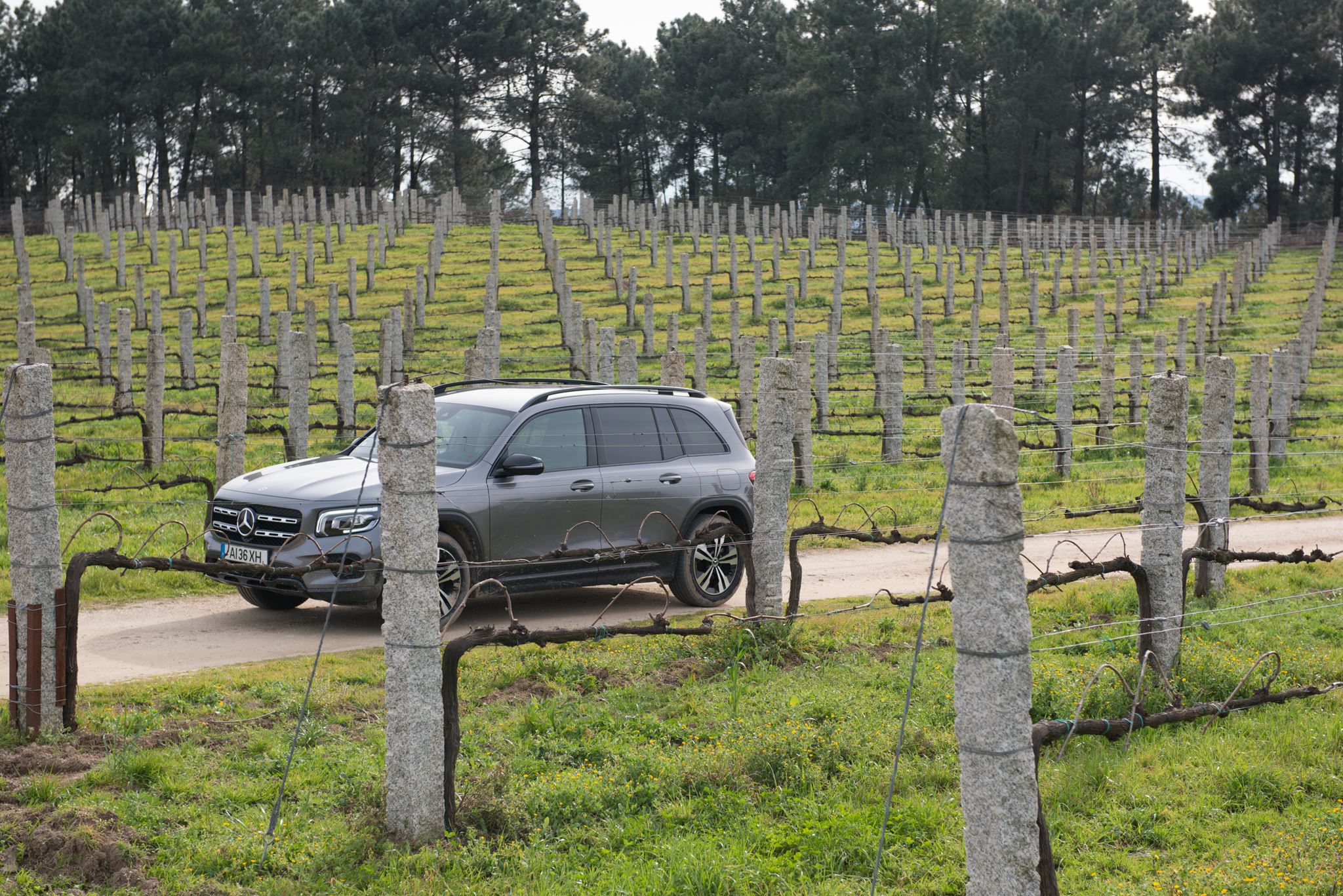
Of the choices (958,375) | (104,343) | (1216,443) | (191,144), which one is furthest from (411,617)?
(191,144)

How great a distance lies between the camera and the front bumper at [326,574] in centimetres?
902

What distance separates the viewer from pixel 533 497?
32.0 ft

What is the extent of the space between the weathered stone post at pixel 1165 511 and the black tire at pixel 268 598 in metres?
6.05

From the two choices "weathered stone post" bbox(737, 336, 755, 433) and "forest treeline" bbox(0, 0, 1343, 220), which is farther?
"forest treeline" bbox(0, 0, 1343, 220)

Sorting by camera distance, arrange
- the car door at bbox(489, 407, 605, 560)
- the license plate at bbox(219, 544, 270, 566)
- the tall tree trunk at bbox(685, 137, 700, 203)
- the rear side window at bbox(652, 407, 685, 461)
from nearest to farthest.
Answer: the license plate at bbox(219, 544, 270, 566), the car door at bbox(489, 407, 605, 560), the rear side window at bbox(652, 407, 685, 461), the tall tree trunk at bbox(685, 137, 700, 203)

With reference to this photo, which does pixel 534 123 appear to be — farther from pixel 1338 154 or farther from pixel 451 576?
pixel 451 576

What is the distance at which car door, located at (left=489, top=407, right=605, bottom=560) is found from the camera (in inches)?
379

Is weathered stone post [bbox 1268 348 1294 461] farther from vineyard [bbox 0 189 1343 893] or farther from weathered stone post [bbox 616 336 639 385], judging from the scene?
weathered stone post [bbox 616 336 639 385]

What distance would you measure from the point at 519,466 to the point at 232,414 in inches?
203

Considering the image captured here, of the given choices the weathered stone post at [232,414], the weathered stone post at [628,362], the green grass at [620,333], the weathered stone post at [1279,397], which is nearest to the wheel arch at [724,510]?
the green grass at [620,333]

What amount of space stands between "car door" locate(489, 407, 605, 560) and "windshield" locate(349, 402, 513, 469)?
17 centimetres

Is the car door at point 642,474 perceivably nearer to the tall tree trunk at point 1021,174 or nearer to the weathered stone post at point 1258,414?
the weathered stone post at point 1258,414

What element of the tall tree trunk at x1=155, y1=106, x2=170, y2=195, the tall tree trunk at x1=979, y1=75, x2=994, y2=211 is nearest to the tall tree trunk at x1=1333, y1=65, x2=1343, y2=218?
the tall tree trunk at x1=979, y1=75, x2=994, y2=211

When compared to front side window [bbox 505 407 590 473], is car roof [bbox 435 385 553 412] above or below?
above
